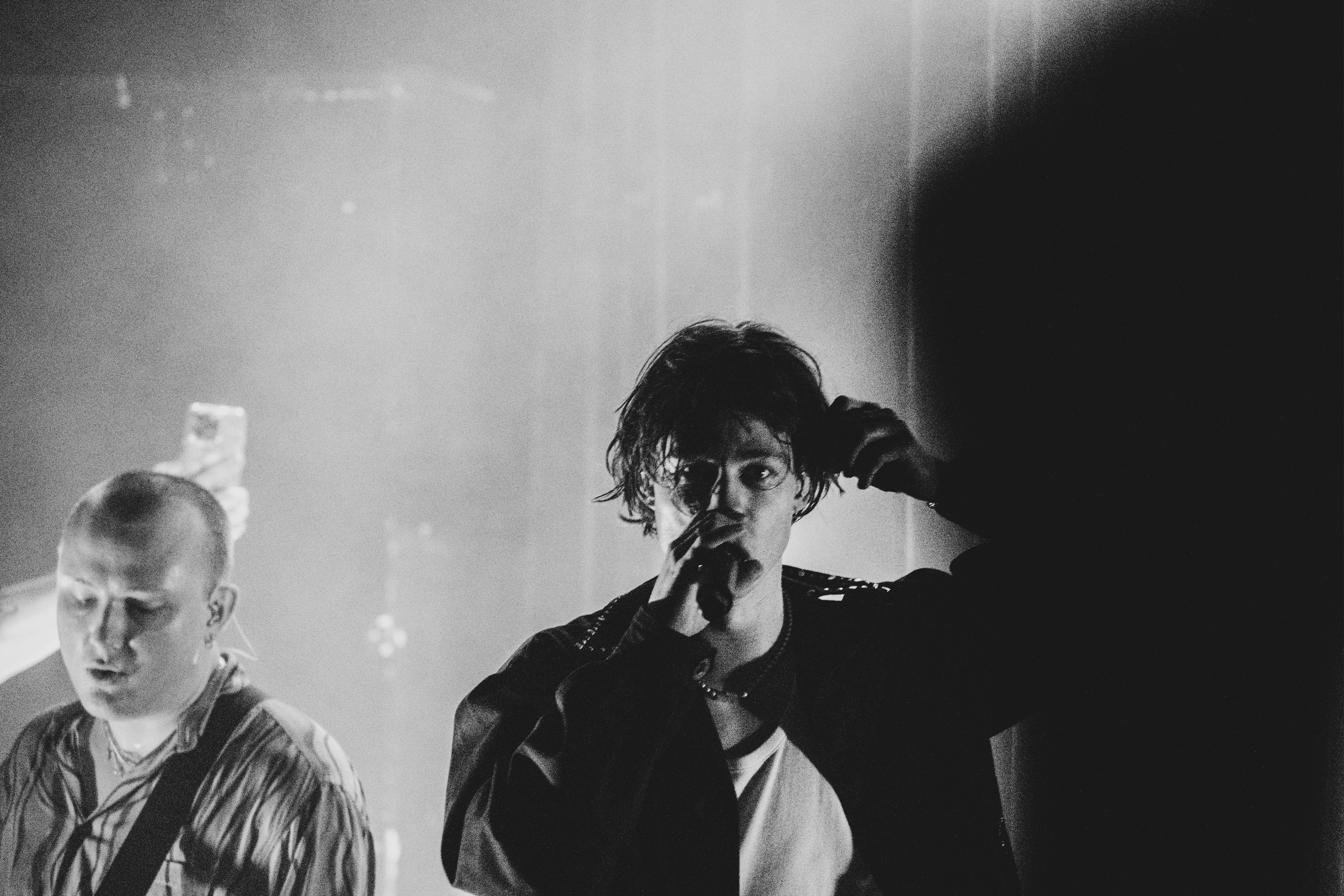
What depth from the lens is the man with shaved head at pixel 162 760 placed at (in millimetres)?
1696

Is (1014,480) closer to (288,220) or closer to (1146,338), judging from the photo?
(1146,338)

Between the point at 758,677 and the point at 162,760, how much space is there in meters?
0.97

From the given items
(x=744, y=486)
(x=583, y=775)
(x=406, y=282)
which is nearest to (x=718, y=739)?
(x=583, y=775)

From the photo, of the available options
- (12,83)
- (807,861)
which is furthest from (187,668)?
(12,83)

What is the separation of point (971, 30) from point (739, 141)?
1.41 ft

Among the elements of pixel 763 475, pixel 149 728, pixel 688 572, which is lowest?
pixel 149 728

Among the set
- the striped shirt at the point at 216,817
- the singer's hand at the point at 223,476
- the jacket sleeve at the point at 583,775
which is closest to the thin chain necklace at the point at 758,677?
the jacket sleeve at the point at 583,775

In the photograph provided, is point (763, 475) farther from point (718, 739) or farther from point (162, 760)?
point (162, 760)

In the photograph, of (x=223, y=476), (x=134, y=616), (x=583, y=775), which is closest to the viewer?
(x=583, y=775)

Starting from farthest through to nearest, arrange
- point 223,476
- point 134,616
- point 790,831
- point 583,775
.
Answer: point 223,476 < point 134,616 < point 790,831 < point 583,775

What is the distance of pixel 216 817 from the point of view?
1709 millimetres

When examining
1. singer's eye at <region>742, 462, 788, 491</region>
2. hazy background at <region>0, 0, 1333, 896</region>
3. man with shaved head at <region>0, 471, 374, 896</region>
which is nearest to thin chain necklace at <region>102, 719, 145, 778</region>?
man with shaved head at <region>0, 471, 374, 896</region>

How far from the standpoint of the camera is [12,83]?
206cm

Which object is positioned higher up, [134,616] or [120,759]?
[134,616]
